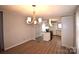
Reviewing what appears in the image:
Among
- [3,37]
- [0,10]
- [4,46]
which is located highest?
[0,10]

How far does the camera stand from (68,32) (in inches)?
222

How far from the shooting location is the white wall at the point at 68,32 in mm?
5477

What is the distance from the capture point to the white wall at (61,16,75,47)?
5477 mm

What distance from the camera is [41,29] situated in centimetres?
1159

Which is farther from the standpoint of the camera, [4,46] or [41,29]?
[41,29]
